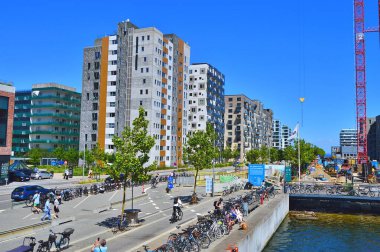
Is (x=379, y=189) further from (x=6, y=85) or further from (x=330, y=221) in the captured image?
(x=6, y=85)

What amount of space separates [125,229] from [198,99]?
122274 mm

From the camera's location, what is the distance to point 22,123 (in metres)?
142

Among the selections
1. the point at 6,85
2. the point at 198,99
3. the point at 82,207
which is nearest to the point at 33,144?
the point at 198,99

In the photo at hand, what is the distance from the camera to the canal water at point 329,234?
95.0 feet

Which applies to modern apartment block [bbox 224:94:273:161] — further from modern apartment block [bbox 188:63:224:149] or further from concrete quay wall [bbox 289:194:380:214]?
concrete quay wall [bbox 289:194:380:214]

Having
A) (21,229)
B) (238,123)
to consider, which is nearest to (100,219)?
(21,229)

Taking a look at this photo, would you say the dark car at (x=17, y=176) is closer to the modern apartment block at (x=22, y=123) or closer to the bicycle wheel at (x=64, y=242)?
the bicycle wheel at (x=64, y=242)

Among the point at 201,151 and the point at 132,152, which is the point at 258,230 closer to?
the point at 132,152

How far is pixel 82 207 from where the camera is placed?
1347 inches

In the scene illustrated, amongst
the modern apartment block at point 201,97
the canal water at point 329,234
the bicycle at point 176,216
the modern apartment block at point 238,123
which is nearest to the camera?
the bicycle at point 176,216

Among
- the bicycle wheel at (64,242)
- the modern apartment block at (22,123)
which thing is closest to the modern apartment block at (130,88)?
the modern apartment block at (22,123)

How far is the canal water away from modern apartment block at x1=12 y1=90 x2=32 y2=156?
386ft

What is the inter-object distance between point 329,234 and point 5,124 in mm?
44554

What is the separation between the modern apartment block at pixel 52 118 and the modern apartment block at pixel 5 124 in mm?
72991
